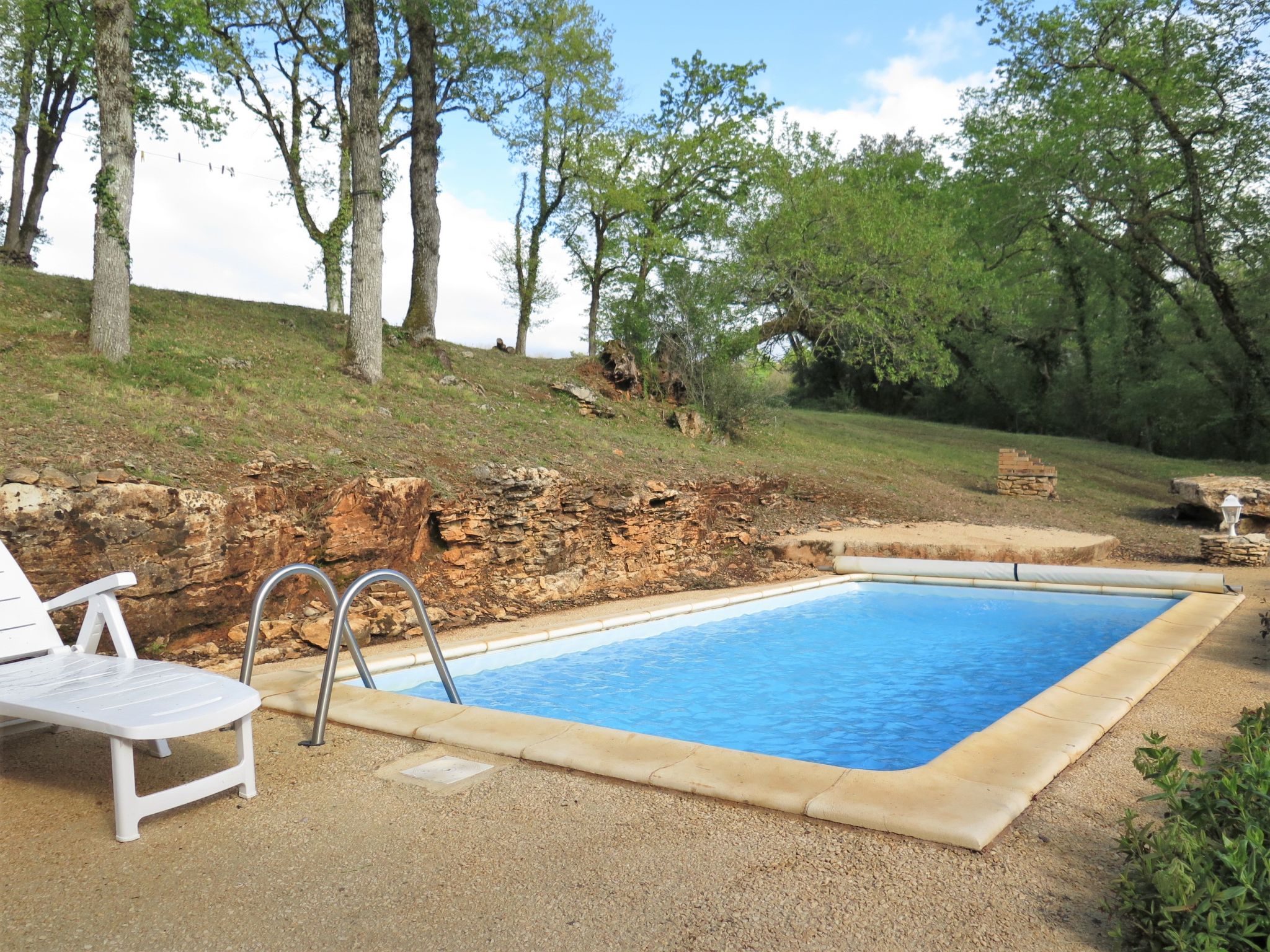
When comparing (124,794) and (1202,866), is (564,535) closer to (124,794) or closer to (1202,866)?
(124,794)

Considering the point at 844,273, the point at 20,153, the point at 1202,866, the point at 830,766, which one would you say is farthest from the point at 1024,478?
the point at 20,153

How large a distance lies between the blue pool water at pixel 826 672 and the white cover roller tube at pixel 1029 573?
21 centimetres

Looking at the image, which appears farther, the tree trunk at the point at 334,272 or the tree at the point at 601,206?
the tree at the point at 601,206

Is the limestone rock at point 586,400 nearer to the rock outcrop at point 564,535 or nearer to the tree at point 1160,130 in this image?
the rock outcrop at point 564,535

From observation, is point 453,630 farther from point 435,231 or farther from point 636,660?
point 435,231

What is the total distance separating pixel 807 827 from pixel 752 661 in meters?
4.17

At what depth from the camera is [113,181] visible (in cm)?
888

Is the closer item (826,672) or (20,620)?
(20,620)

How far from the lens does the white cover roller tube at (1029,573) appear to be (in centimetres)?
840

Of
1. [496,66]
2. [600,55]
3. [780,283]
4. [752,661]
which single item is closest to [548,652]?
[752,661]

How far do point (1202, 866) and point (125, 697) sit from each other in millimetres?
3364

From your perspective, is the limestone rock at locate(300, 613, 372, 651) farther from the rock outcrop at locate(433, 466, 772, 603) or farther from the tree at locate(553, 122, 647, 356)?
the tree at locate(553, 122, 647, 356)

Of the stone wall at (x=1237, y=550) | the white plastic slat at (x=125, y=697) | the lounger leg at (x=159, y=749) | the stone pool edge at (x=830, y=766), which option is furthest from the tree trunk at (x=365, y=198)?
the stone wall at (x=1237, y=550)

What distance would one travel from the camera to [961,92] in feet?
80.4
